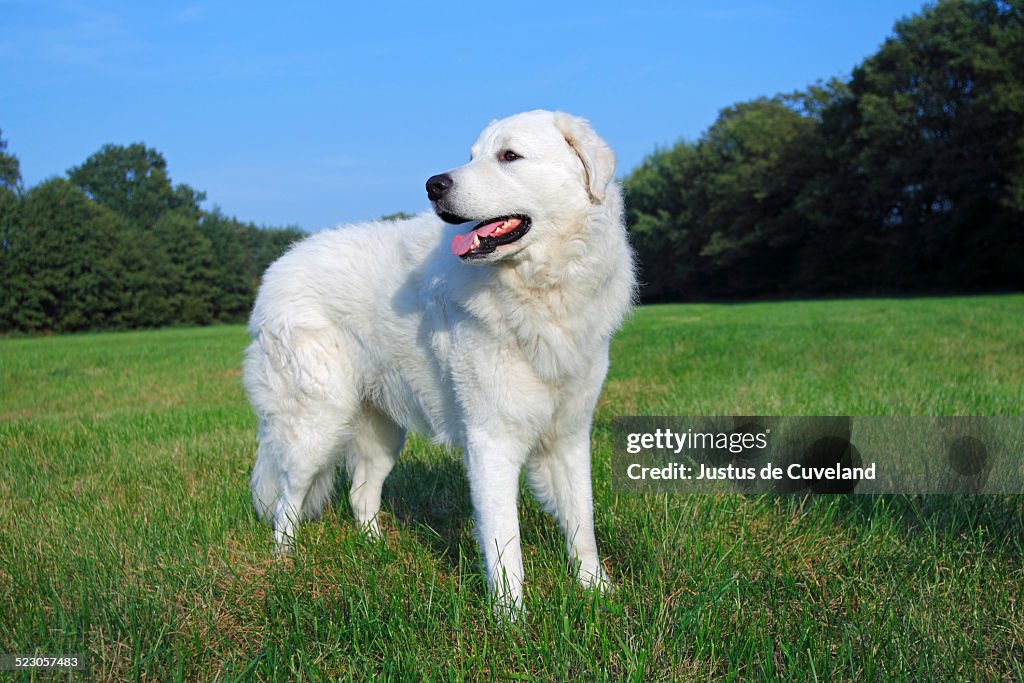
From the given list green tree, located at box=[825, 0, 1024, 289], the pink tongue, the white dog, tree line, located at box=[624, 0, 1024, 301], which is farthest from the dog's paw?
green tree, located at box=[825, 0, 1024, 289]

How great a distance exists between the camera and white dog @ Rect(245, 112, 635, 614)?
294cm

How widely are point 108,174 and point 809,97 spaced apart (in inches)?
2095

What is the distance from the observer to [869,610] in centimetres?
275

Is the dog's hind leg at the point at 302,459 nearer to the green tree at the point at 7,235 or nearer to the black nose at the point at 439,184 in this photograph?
the black nose at the point at 439,184

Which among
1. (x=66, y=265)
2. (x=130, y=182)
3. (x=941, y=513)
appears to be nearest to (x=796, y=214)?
(x=66, y=265)

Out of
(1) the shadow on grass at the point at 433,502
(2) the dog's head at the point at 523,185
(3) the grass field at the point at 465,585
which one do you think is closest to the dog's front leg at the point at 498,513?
(3) the grass field at the point at 465,585

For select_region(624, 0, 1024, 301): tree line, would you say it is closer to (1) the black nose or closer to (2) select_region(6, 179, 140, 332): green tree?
(1) the black nose

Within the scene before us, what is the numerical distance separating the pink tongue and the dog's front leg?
0.73 meters

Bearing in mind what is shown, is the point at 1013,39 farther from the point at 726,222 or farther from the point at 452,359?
the point at 452,359

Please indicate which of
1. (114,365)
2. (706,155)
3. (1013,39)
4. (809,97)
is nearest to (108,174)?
(706,155)

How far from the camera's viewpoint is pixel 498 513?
290 cm

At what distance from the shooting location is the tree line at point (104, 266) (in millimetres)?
39781

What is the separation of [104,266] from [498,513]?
45303 millimetres

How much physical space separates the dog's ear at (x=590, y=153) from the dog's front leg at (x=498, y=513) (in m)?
1.06
